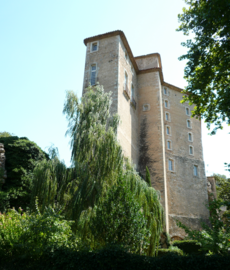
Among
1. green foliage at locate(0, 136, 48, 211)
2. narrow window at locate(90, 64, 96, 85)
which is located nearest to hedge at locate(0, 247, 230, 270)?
green foliage at locate(0, 136, 48, 211)

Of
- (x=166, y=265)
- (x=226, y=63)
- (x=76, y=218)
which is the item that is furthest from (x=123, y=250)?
(x=226, y=63)

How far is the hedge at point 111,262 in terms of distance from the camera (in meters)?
6.68

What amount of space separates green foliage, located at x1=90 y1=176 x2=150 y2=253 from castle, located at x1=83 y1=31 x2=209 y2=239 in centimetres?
1030

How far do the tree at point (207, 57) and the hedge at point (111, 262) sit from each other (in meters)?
5.37

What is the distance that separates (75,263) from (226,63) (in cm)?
872

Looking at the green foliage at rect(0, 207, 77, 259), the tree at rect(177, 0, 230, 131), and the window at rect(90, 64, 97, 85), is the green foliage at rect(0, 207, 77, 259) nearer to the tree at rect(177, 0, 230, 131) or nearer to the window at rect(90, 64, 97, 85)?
the tree at rect(177, 0, 230, 131)

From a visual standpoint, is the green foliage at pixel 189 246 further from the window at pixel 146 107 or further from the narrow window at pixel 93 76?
the narrow window at pixel 93 76

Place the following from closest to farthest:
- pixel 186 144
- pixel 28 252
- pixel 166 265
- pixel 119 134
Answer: pixel 166 265, pixel 28 252, pixel 119 134, pixel 186 144

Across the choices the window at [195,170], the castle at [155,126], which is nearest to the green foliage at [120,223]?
the castle at [155,126]

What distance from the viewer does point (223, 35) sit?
33.3ft

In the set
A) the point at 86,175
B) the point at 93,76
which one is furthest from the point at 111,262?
the point at 93,76

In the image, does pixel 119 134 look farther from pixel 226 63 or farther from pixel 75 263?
pixel 75 263

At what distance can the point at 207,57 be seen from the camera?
11.2m

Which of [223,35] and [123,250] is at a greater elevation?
[223,35]
